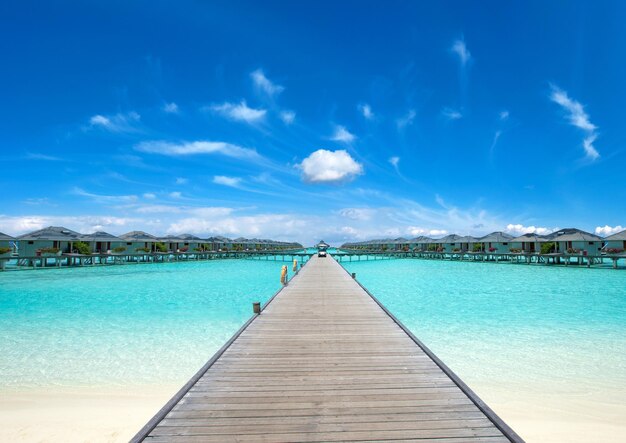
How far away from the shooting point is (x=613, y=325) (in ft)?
40.5

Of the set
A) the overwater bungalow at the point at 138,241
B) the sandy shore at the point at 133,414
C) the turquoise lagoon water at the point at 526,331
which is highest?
the overwater bungalow at the point at 138,241

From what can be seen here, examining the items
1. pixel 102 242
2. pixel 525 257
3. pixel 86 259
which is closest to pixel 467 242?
pixel 525 257

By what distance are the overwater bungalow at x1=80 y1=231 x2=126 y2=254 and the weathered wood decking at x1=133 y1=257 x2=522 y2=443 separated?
1606 inches

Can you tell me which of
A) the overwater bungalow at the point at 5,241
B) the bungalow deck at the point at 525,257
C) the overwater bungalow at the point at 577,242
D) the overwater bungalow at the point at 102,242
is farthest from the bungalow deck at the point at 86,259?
the overwater bungalow at the point at 577,242

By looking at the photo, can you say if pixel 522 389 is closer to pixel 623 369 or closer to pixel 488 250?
pixel 623 369

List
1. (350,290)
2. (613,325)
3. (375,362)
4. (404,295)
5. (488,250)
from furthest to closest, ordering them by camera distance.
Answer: (488,250)
(404,295)
(350,290)
(613,325)
(375,362)

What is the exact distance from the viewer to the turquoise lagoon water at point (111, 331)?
321 inches

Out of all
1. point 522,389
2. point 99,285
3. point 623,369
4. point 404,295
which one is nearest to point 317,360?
point 522,389

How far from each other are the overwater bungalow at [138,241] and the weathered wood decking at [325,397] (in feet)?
140

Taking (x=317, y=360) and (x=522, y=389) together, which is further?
(x=522, y=389)

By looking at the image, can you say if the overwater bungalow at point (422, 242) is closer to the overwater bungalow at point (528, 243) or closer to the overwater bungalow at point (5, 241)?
the overwater bungalow at point (528, 243)

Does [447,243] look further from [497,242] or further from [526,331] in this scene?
[526,331]

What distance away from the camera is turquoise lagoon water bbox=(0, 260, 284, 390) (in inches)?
321

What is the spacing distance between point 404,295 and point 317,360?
15.4 metres
